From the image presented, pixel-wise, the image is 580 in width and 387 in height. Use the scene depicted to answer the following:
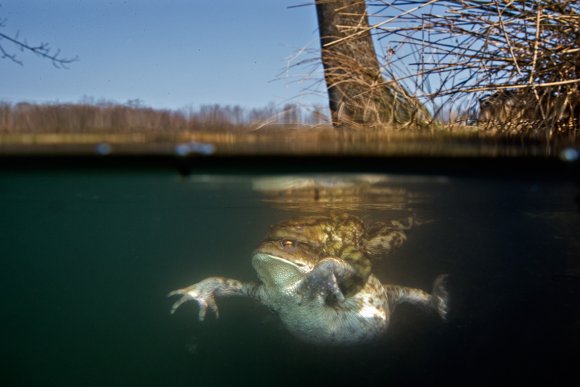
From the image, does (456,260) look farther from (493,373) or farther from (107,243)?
(107,243)

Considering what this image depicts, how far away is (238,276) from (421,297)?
1350 cm

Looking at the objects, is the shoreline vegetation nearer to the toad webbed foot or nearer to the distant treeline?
the distant treeline

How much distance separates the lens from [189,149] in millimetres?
6051

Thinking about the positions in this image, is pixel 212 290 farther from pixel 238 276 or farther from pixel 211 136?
pixel 238 276

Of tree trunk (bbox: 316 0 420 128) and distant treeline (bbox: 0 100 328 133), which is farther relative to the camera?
tree trunk (bbox: 316 0 420 128)

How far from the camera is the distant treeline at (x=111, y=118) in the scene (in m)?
4.71

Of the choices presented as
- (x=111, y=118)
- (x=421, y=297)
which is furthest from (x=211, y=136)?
(x=421, y=297)

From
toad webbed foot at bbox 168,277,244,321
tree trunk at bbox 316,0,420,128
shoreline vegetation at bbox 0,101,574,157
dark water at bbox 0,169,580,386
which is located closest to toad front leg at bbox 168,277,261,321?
toad webbed foot at bbox 168,277,244,321

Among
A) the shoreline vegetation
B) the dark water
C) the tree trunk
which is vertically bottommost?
the dark water

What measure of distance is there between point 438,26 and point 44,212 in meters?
10.8

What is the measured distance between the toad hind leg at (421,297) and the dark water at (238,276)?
0.61 m

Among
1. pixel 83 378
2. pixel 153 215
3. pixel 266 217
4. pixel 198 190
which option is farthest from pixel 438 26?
pixel 83 378

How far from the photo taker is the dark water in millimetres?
9508

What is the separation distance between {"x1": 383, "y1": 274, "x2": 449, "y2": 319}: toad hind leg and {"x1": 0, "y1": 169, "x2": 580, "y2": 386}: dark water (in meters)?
0.61
